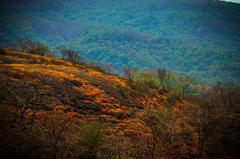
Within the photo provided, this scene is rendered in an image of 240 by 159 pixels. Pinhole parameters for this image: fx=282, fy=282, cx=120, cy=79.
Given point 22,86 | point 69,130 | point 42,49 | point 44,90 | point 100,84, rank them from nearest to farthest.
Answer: point 69,130 < point 22,86 < point 44,90 < point 100,84 < point 42,49

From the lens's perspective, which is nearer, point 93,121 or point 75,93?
point 93,121

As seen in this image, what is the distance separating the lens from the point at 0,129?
45.2 m

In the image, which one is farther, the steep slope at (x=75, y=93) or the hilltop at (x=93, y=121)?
the steep slope at (x=75, y=93)

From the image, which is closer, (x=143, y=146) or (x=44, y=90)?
(x=143, y=146)

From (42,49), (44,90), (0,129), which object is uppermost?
(0,129)

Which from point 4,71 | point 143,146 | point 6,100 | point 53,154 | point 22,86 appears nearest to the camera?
point 53,154

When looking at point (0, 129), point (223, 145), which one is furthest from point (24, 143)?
point (223, 145)

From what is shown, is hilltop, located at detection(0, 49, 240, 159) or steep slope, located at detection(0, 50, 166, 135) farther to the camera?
steep slope, located at detection(0, 50, 166, 135)

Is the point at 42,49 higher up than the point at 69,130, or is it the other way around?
the point at 69,130

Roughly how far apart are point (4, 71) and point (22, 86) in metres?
14.2

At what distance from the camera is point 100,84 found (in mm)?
94688

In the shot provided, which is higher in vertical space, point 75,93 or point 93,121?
point 93,121

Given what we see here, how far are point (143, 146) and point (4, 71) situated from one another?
47126mm

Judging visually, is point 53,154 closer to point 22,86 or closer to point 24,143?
point 24,143
